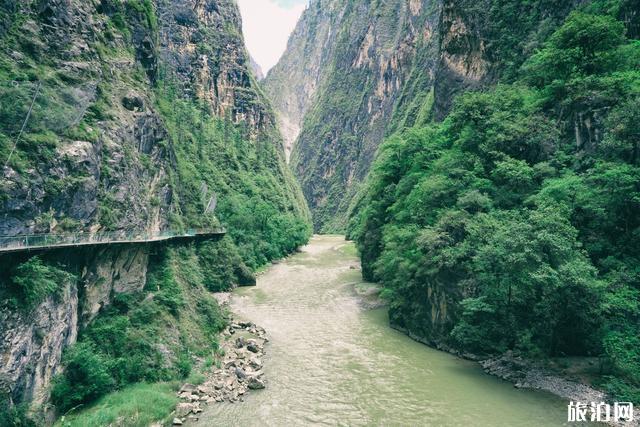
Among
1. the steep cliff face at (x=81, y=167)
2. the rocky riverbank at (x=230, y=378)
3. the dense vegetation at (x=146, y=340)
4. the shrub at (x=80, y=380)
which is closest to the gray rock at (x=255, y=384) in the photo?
the rocky riverbank at (x=230, y=378)

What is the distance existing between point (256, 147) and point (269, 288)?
2461 inches

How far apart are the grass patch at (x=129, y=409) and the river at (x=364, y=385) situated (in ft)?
6.50

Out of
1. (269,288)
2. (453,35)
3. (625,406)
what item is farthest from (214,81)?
(625,406)

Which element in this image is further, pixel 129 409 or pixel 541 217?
pixel 541 217

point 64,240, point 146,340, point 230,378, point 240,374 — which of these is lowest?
point 230,378

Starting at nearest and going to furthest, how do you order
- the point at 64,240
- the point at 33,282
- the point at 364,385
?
the point at 33,282
the point at 64,240
the point at 364,385

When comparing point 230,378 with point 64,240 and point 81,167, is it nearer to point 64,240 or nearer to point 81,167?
point 64,240

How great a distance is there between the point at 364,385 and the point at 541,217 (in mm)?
12487

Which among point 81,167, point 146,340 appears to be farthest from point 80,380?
point 81,167

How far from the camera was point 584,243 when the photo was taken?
22.3 meters

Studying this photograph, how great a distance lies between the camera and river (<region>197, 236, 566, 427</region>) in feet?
60.4

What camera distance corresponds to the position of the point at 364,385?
21812mm

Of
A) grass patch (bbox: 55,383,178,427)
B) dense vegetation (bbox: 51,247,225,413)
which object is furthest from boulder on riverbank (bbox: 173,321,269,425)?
dense vegetation (bbox: 51,247,225,413)

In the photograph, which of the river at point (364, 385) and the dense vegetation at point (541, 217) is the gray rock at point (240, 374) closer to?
the river at point (364, 385)
